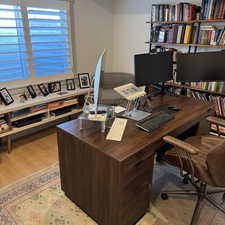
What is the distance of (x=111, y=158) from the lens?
1319mm

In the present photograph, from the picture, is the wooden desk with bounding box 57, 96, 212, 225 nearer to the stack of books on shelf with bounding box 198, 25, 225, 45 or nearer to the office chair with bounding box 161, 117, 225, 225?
the office chair with bounding box 161, 117, 225, 225

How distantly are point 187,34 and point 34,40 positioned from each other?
7.23 feet

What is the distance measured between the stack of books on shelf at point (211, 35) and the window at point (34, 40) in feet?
6.62

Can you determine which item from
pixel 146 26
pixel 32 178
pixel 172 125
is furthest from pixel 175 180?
pixel 146 26

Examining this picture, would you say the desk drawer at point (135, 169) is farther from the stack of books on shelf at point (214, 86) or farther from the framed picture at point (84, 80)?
the framed picture at point (84, 80)

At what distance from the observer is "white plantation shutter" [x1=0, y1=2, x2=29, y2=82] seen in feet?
8.44

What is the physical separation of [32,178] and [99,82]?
139cm

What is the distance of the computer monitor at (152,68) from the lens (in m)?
2.07

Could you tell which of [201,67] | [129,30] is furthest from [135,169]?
[129,30]

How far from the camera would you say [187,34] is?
2977 mm

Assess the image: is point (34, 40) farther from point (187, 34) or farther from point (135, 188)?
point (135, 188)

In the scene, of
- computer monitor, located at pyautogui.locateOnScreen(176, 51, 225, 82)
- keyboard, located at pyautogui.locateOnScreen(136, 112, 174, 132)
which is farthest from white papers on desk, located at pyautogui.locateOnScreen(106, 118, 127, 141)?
computer monitor, located at pyautogui.locateOnScreen(176, 51, 225, 82)

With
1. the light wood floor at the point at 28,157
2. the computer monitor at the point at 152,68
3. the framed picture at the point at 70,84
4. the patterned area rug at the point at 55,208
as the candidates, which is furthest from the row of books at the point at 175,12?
the light wood floor at the point at 28,157

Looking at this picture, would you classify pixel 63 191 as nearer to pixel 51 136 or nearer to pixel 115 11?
pixel 51 136
